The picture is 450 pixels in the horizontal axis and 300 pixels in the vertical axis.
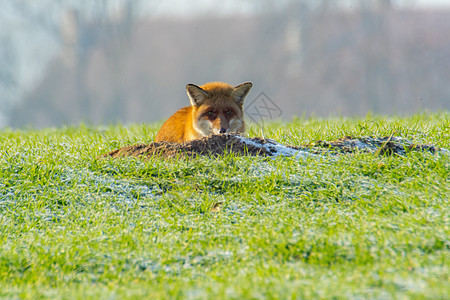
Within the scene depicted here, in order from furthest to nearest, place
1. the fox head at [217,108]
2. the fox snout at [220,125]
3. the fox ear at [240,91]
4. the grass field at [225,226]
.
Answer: the fox ear at [240,91], the fox head at [217,108], the fox snout at [220,125], the grass field at [225,226]

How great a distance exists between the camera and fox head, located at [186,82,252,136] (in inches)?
276

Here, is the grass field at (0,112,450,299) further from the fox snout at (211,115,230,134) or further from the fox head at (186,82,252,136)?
the fox head at (186,82,252,136)

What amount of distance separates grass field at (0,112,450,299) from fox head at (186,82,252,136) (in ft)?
2.81

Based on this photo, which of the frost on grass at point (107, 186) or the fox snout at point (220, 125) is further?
the fox snout at point (220, 125)

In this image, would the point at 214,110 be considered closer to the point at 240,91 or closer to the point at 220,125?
the point at 220,125

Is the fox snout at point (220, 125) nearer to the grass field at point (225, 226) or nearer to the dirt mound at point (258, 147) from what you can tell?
the dirt mound at point (258, 147)

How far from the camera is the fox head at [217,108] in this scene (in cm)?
700

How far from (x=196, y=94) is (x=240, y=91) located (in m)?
0.73

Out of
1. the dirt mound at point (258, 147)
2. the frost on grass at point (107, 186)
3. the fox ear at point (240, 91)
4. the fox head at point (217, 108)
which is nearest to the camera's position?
the frost on grass at point (107, 186)

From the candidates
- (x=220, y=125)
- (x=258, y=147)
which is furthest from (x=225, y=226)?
(x=220, y=125)

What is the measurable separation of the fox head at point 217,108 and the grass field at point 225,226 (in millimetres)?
855

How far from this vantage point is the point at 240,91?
24.0 ft

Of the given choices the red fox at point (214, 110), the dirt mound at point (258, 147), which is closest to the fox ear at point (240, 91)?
the red fox at point (214, 110)

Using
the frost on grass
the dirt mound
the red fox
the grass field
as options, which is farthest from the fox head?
the frost on grass
